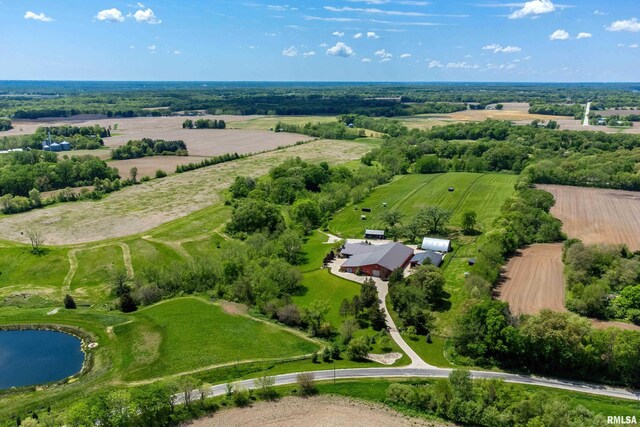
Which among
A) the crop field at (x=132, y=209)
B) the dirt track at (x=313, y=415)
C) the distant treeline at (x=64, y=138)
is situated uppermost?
the distant treeline at (x=64, y=138)

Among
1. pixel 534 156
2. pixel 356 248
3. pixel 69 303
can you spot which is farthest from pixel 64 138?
pixel 534 156

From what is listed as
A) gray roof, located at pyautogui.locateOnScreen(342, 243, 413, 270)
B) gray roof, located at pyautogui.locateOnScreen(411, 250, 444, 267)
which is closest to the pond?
gray roof, located at pyautogui.locateOnScreen(342, 243, 413, 270)

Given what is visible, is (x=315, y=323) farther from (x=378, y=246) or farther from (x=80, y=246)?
(x=80, y=246)

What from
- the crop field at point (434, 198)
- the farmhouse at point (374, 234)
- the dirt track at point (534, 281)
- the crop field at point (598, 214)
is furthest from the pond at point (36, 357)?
the crop field at point (598, 214)

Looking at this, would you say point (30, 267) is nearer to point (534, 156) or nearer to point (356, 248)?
point (356, 248)

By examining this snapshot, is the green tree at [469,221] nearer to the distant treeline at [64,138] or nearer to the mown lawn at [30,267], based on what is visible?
the mown lawn at [30,267]

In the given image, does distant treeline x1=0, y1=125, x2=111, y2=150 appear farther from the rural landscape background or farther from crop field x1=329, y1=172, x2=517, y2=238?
crop field x1=329, y1=172, x2=517, y2=238

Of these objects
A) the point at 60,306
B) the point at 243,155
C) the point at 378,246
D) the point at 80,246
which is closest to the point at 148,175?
the point at 243,155
